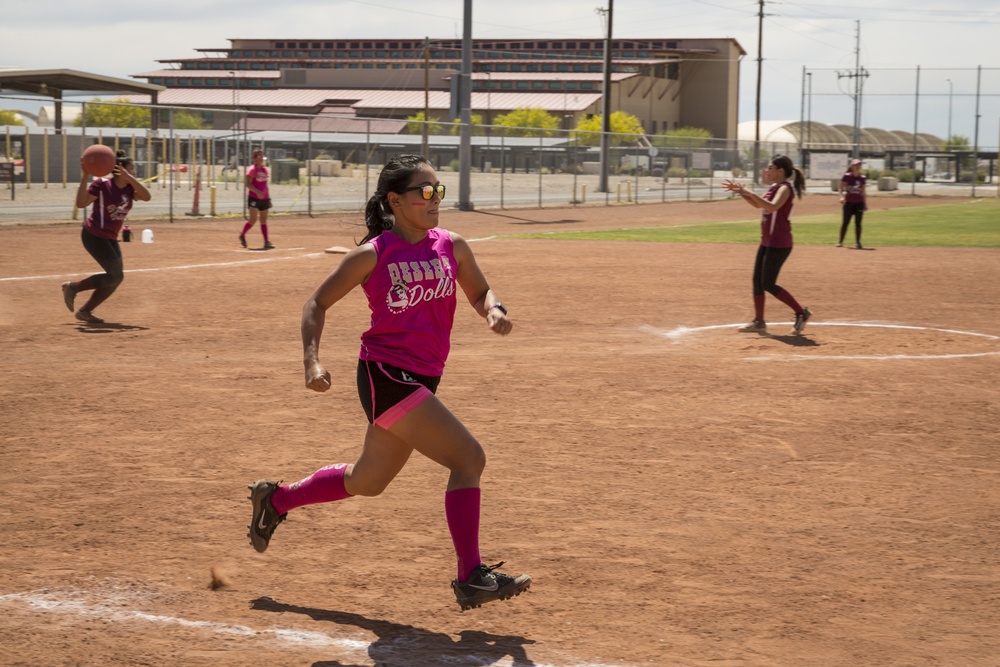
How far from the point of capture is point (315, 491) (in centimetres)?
540

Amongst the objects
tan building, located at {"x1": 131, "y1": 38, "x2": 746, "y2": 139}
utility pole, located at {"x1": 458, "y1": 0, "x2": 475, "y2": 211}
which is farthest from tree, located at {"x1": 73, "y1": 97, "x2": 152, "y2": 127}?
utility pole, located at {"x1": 458, "y1": 0, "x2": 475, "y2": 211}

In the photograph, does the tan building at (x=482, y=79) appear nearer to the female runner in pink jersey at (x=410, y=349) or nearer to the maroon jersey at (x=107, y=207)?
the maroon jersey at (x=107, y=207)

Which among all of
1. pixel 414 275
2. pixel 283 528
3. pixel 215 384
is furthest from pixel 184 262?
pixel 414 275

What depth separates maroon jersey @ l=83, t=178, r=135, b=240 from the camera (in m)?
13.6

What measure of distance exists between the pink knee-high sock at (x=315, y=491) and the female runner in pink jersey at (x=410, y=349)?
106 mm

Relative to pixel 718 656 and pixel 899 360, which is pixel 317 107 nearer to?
pixel 899 360

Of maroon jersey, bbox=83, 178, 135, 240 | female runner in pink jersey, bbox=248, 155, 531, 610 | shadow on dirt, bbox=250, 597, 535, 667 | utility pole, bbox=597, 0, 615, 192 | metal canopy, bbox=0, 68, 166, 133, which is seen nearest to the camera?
shadow on dirt, bbox=250, 597, 535, 667

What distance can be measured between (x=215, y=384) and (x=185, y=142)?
47558mm

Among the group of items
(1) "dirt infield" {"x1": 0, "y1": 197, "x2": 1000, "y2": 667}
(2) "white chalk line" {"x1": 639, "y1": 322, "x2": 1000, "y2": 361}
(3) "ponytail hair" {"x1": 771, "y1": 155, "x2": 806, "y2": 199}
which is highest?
(3) "ponytail hair" {"x1": 771, "y1": 155, "x2": 806, "y2": 199}

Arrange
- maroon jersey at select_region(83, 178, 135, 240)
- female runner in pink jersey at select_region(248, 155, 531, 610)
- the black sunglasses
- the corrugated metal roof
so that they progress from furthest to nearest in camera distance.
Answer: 1. the corrugated metal roof
2. maroon jersey at select_region(83, 178, 135, 240)
3. the black sunglasses
4. female runner in pink jersey at select_region(248, 155, 531, 610)

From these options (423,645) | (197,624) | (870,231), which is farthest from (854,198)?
(197,624)

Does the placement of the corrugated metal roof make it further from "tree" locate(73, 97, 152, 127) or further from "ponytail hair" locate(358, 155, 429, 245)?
"ponytail hair" locate(358, 155, 429, 245)

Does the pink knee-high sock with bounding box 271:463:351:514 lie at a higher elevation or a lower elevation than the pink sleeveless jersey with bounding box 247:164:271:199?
lower

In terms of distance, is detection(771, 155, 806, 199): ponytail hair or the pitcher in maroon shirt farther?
the pitcher in maroon shirt
